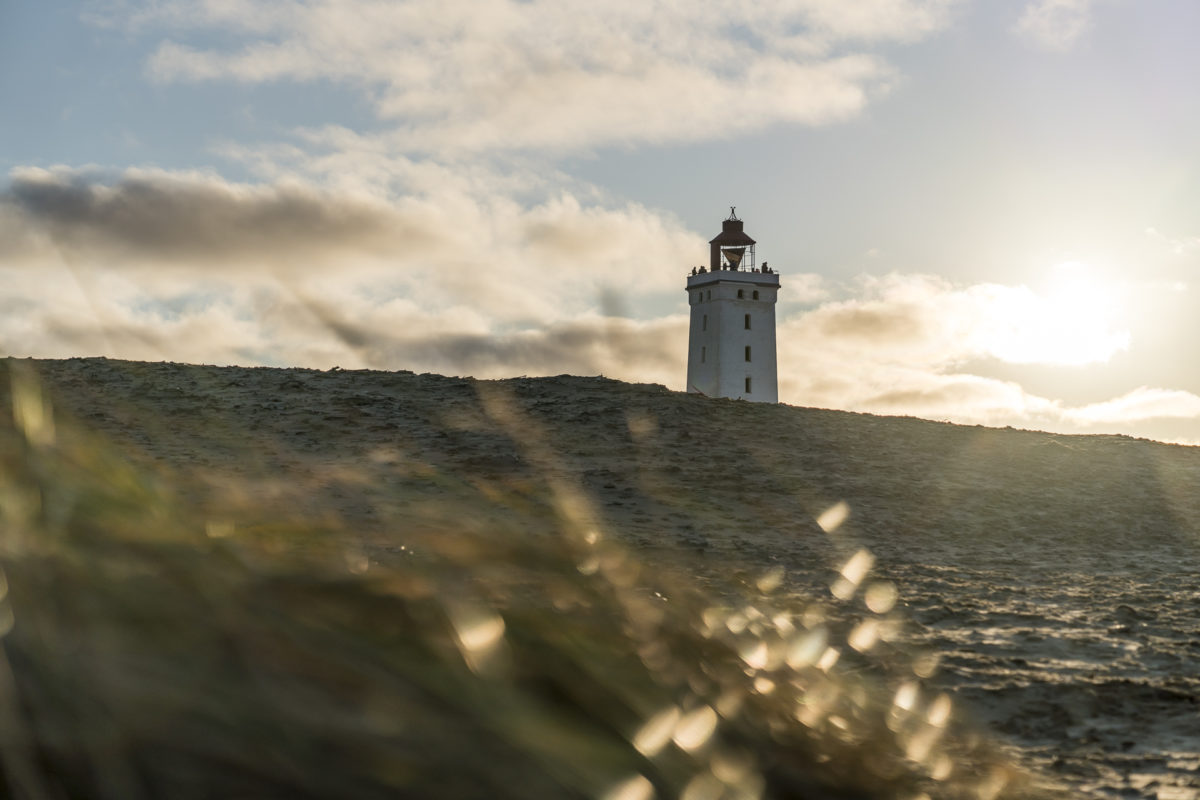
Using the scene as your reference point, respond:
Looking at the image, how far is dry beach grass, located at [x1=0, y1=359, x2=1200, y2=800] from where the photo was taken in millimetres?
2061

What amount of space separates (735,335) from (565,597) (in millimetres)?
38658

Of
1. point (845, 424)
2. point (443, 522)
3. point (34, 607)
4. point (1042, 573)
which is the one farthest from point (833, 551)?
point (34, 607)

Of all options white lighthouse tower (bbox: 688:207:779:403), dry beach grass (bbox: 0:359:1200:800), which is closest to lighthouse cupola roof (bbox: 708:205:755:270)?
white lighthouse tower (bbox: 688:207:779:403)

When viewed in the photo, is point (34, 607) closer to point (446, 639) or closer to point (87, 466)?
point (446, 639)

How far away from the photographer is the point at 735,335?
42.8 metres

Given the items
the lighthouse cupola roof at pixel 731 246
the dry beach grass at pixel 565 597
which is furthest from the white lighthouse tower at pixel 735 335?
the dry beach grass at pixel 565 597

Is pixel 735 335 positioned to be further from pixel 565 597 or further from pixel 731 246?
pixel 565 597

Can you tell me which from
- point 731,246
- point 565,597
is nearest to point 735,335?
point 731,246

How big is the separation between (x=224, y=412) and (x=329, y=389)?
5.18ft

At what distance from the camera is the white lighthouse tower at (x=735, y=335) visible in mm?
42500

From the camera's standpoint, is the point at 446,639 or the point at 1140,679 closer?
the point at 446,639

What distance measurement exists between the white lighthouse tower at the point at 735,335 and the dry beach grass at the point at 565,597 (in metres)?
27.4

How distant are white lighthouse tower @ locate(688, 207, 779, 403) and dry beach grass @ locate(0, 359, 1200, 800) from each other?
27447mm

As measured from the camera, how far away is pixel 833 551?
8797 millimetres
